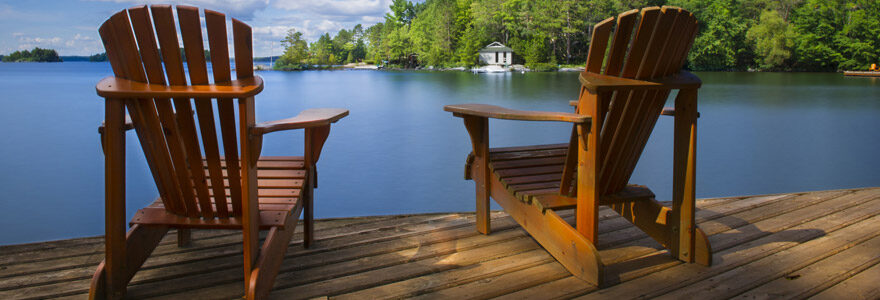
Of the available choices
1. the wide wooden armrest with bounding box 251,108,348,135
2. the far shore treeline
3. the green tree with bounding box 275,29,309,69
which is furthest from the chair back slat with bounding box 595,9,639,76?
the green tree with bounding box 275,29,309,69

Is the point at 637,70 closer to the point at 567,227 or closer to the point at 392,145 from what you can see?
the point at 567,227

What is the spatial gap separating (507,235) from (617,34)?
36.5 inches

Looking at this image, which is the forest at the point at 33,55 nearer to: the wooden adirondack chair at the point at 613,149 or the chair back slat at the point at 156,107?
the chair back slat at the point at 156,107

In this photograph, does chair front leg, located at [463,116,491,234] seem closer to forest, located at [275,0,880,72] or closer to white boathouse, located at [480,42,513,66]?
forest, located at [275,0,880,72]

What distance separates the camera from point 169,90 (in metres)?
1.41

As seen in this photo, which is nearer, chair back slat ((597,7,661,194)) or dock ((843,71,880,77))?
chair back slat ((597,7,661,194))

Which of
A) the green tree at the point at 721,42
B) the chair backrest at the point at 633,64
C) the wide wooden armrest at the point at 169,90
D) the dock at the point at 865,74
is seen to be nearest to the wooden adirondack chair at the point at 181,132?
the wide wooden armrest at the point at 169,90

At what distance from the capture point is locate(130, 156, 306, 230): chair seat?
1.66 metres

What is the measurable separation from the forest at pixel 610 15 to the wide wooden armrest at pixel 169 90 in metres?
25.5

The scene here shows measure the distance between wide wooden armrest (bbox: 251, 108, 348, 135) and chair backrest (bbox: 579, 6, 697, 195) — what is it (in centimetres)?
75

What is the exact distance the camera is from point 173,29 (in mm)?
1453

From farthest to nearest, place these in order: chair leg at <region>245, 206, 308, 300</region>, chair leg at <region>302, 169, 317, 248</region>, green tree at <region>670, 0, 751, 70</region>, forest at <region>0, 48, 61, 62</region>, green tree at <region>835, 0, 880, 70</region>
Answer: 1. green tree at <region>670, 0, 751, 70</region>
2. green tree at <region>835, 0, 880, 70</region>
3. forest at <region>0, 48, 61, 62</region>
4. chair leg at <region>302, 169, 317, 248</region>
5. chair leg at <region>245, 206, 308, 300</region>

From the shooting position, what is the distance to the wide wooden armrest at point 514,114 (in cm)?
159

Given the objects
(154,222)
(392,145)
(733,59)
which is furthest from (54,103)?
(733,59)
